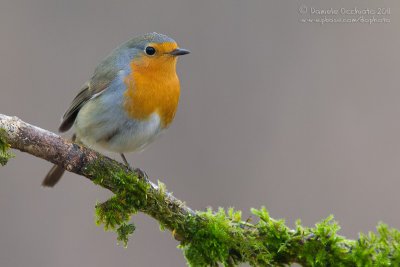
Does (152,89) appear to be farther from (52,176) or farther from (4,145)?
(4,145)

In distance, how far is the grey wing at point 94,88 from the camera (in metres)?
4.99

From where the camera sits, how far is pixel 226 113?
316 inches

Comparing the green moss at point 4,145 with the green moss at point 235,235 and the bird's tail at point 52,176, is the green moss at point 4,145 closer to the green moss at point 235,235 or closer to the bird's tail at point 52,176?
the green moss at point 235,235

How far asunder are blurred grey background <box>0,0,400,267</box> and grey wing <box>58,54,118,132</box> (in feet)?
5.96

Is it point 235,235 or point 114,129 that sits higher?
point 114,129

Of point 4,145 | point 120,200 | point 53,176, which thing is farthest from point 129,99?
point 4,145

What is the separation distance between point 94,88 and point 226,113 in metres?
3.17

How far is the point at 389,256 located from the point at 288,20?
18.0 ft

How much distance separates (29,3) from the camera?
8516 mm

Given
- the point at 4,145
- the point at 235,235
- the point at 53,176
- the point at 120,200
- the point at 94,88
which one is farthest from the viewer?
the point at 53,176

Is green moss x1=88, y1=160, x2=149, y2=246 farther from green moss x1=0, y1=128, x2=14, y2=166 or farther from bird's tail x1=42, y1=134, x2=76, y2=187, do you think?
bird's tail x1=42, y1=134, x2=76, y2=187

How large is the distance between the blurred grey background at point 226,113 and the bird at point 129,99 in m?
2.01

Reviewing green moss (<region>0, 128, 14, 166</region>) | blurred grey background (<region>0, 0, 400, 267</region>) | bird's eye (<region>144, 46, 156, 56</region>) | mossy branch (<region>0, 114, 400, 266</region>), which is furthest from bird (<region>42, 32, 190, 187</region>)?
blurred grey background (<region>0, 0, 400, 267</region>)

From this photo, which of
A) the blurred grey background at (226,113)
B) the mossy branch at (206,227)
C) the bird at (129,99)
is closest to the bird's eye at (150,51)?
the bird at (129,99)
